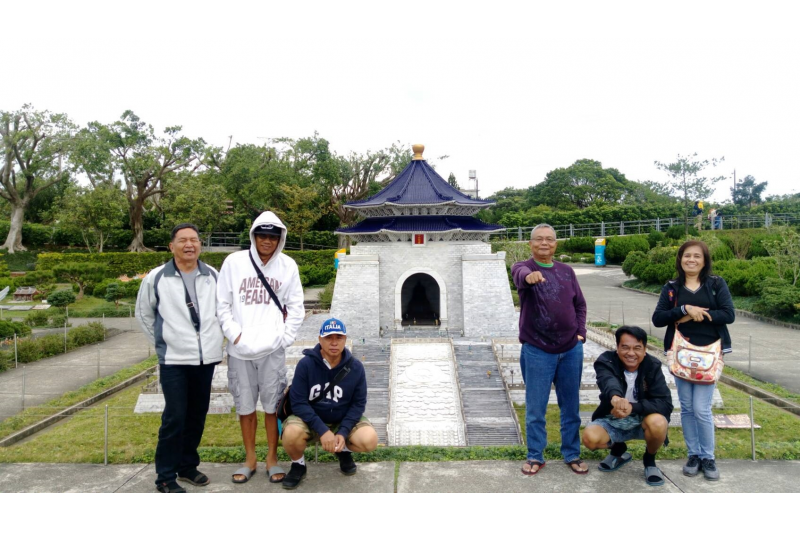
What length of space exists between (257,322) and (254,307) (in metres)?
0.11

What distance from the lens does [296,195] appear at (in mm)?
32469

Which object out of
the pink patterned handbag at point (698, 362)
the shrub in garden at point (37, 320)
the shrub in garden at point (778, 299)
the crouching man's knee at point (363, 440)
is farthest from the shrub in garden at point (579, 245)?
the crouching man's knee at point (363, 440)

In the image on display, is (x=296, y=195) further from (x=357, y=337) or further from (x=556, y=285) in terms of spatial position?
(x=556, y=285)

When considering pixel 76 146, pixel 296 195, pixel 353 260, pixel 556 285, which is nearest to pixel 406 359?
pixel 353 260

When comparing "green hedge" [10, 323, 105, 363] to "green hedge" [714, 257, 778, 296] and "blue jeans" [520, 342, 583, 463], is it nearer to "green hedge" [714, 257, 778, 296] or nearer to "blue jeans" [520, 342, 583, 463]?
"blue jeans" [520, 342, 583, 463]

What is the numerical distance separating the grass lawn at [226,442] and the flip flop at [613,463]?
19 cm

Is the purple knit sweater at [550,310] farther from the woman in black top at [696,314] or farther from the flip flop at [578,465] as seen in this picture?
the flip flop at [578,465]

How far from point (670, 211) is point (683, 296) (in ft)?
Result: 126

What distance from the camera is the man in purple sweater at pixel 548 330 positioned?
3.96m

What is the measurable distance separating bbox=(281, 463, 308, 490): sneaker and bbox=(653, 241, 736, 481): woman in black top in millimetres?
2730

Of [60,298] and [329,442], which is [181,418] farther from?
[60,298]

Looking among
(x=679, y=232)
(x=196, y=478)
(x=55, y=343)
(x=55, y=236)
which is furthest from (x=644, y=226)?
(x=55, y=236)

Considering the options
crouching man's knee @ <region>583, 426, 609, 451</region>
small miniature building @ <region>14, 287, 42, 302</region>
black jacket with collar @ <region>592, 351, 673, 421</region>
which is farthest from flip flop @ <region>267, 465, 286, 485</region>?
small miniature building @ <region>14, 287, 42, 302</region>

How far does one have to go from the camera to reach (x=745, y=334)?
649 inches
